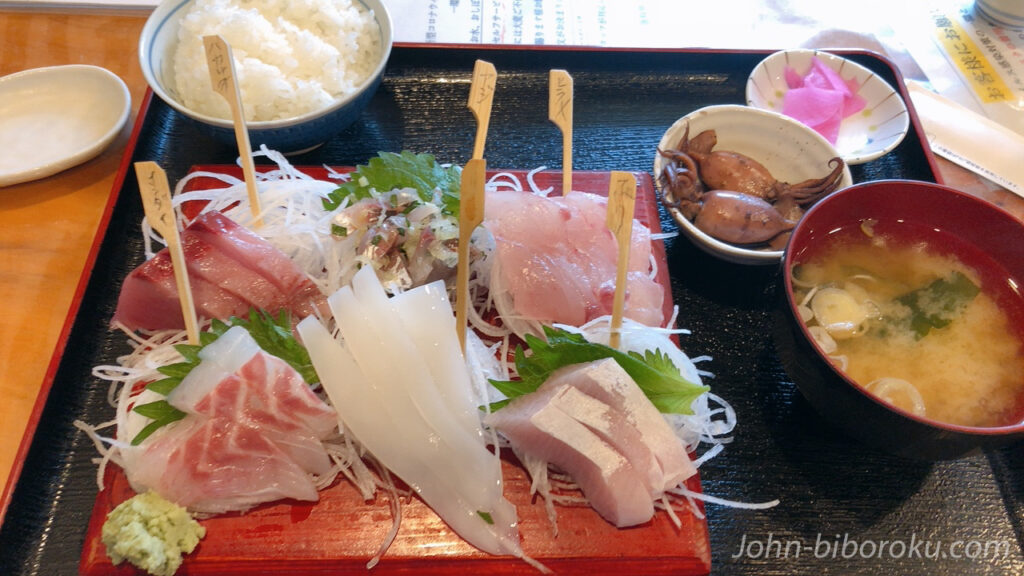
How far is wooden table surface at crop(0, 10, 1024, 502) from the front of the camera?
183 cm

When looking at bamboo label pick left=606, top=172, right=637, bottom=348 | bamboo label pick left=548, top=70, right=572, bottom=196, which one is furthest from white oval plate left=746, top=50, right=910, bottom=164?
bamboo label pick left=606, top=172, right=637, bottom=348

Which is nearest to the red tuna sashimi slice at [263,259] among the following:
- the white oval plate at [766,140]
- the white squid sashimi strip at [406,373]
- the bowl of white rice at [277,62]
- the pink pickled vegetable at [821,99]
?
the white squid sashimi strip at [406,373]

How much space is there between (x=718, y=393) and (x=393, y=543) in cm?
102

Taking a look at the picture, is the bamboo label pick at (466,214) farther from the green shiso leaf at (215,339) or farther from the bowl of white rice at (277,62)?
the bowl of white rice at (277,62)

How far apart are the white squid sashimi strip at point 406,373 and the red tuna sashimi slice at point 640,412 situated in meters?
0.30

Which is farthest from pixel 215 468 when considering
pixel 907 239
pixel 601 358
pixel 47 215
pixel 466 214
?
pixel 907 239

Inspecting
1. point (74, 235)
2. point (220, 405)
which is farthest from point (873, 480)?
point (74, 235)

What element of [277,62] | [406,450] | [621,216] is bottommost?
[406,450]

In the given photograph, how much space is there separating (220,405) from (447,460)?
21.9 inches

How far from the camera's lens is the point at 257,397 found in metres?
1.49

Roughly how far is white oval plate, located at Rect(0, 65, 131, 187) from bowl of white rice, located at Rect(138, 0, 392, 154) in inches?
13.6

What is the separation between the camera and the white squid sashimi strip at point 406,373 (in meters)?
1.50

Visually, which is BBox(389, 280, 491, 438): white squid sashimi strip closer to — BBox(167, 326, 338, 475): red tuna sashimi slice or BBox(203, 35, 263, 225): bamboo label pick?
BBox(167, 326, 338, 475): red tuna sashimi slice

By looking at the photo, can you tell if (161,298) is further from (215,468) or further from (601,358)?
(601,358)
